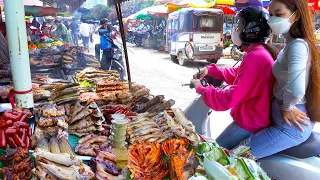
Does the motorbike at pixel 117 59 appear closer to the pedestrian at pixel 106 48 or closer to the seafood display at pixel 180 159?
the pedestrian at pixel 106 48

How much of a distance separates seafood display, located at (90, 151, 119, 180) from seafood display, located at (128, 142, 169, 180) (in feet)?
0.62

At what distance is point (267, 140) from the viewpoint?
2314mm

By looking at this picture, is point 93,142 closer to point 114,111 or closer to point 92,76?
point 114,111

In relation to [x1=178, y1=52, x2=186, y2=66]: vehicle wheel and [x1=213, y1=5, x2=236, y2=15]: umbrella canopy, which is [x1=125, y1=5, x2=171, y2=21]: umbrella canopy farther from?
[x1=178, y1=52, x2=186, y2=66]: vehicle wheel

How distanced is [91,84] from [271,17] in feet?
12.4

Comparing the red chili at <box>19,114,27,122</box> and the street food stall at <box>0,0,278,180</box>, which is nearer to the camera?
the street food stall at <box>0,0,278,180</box>

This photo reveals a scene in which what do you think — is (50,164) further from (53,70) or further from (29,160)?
(53,70)

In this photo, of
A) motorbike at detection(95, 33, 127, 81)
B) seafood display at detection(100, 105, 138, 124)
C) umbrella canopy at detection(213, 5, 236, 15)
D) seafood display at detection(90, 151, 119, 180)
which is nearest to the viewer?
seafood display at detection(90, 151, 119, 180)

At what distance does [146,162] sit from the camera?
1.86m

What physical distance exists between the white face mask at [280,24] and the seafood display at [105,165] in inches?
61.6

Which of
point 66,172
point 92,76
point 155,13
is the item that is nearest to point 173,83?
point 92,76

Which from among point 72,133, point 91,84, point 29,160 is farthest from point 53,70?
point 29,160

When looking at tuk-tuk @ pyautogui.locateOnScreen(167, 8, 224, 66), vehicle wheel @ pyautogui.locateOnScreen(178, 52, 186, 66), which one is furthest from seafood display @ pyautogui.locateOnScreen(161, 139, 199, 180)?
vehicle wheel @ pyautogui.locateOnScreen(178, 52, 186, 66)

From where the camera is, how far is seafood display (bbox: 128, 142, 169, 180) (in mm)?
1810
